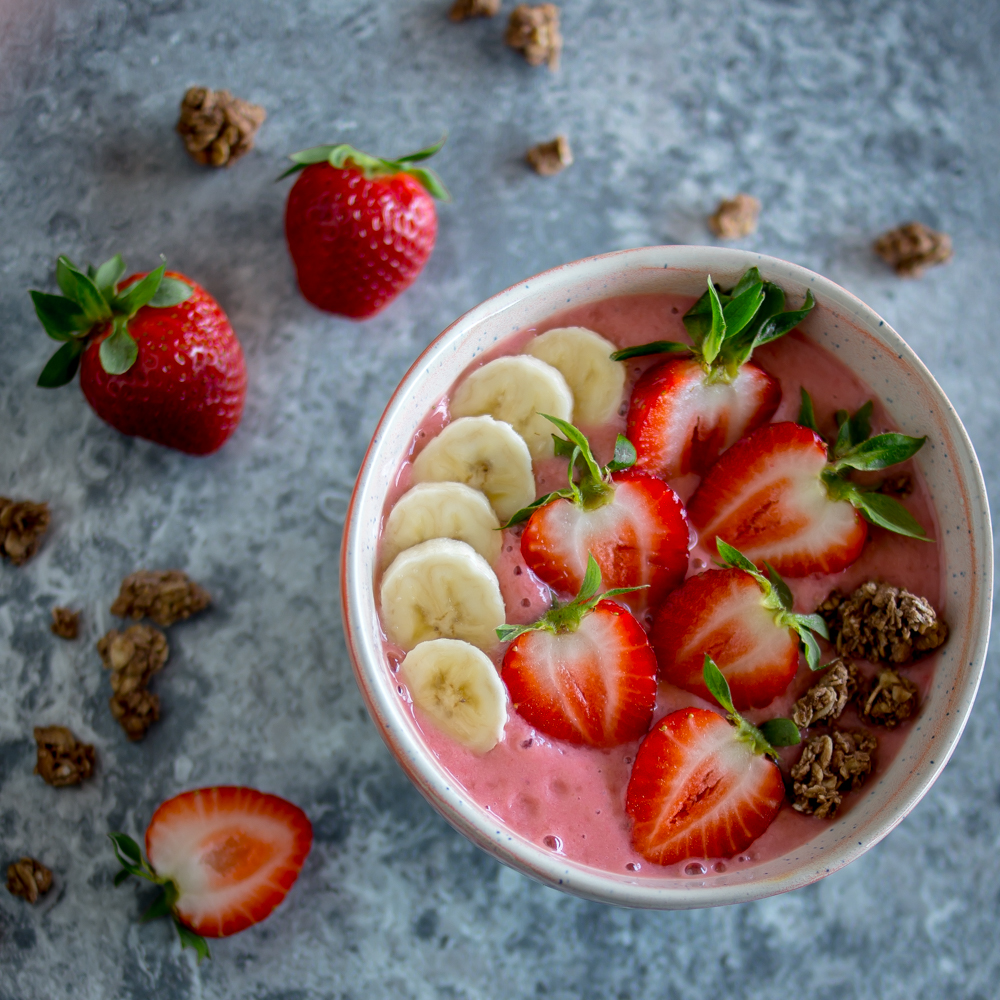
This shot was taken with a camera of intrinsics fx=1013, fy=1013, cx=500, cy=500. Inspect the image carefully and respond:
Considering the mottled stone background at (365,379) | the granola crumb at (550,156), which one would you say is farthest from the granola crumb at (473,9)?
the granola crumb at (550,156)

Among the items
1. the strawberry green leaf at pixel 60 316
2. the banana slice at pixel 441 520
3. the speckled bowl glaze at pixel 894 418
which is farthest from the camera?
the strawberry green leaf at pixel 60 316

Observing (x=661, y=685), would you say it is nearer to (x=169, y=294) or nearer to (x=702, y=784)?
(x=702, y=784)

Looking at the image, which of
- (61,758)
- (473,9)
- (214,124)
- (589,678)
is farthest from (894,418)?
(61,758)

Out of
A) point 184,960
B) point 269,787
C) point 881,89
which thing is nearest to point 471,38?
point 881,89

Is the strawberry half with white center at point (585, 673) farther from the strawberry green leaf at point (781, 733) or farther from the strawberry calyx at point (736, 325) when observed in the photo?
the strawberry calyx at point (736, 325)

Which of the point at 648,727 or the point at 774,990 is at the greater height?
the point at 648,727

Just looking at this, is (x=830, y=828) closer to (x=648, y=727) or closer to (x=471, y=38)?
(x=648, y=727)
